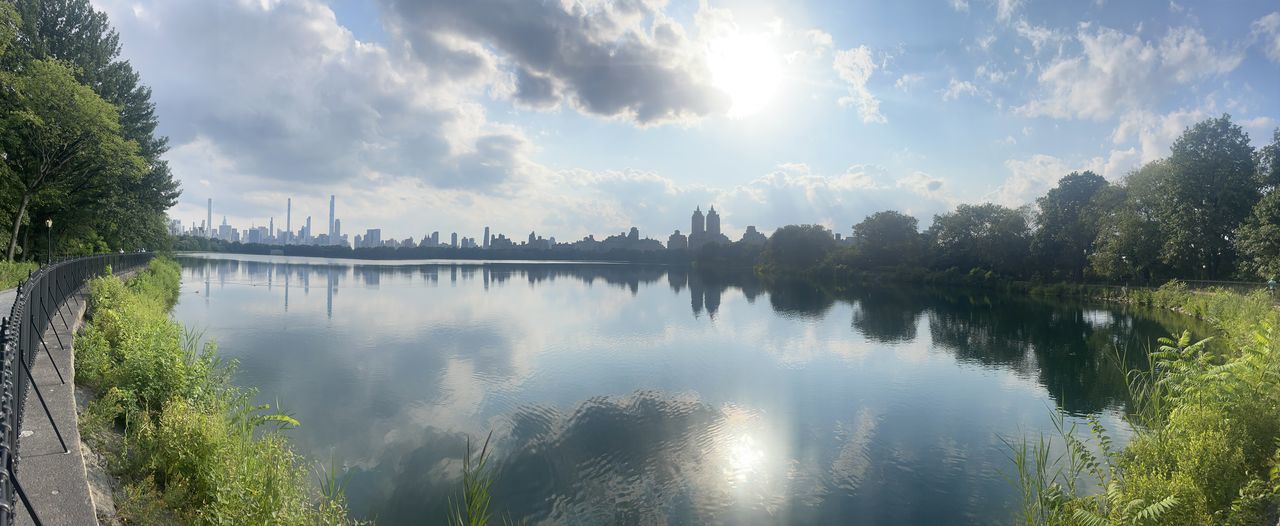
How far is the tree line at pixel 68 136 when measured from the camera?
2600 centimetres

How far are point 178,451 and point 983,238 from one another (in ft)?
285

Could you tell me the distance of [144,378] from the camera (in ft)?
31.7

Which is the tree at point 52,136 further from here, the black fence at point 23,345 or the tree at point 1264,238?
the tree at point 1264,238

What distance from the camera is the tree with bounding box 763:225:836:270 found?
11869 centimetres

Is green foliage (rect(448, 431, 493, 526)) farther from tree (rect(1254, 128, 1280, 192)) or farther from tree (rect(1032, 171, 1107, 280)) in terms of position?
tree (rect(1032, 171, 1107, 280))

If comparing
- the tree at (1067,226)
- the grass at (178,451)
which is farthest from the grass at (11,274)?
the tree at (1067,226)

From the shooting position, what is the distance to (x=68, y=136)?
Answer: 27.8 metres

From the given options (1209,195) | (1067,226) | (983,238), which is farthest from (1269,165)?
(983,238)

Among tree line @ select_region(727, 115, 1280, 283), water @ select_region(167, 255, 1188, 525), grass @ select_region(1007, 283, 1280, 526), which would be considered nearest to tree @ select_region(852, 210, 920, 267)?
tree line @ select_region(727, 115, 1280, 283)

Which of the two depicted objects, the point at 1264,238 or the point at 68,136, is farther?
the point at 1264,238

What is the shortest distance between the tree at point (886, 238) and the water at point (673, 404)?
2463 inches

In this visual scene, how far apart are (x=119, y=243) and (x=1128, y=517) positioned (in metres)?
63.9

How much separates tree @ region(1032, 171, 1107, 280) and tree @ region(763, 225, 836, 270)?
5039 cm

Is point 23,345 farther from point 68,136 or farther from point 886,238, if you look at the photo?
point 886,238
